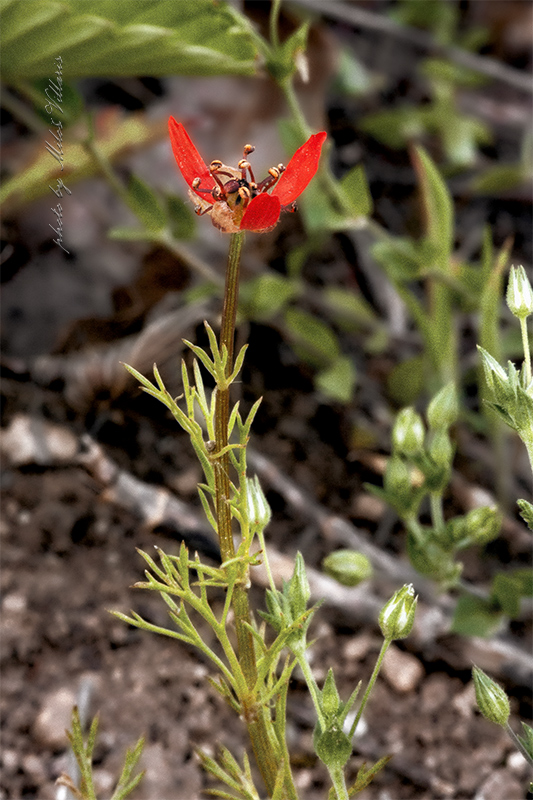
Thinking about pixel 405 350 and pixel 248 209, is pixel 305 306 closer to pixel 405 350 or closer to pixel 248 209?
pixel 405 350

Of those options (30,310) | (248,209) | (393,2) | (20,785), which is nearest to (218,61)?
(248,209)

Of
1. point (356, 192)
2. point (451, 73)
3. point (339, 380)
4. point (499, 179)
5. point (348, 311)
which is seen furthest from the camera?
point (451, 73)

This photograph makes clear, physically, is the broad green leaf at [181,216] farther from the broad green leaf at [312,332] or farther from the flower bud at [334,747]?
the flower bud at [334,747]

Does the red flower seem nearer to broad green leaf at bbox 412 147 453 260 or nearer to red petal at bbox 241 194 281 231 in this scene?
red petal at bbox 241 194 281 231

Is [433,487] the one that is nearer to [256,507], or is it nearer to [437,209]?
[256,507]

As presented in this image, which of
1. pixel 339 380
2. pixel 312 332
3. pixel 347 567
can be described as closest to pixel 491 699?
pixel 347 567

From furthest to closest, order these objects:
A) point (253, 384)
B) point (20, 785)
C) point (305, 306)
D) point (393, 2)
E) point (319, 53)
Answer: point (393, 2) < point (319, 53) < point (305, 306) < point (253, 384) < point (20, 785)

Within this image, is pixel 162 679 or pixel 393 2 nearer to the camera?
pixel 162 679
